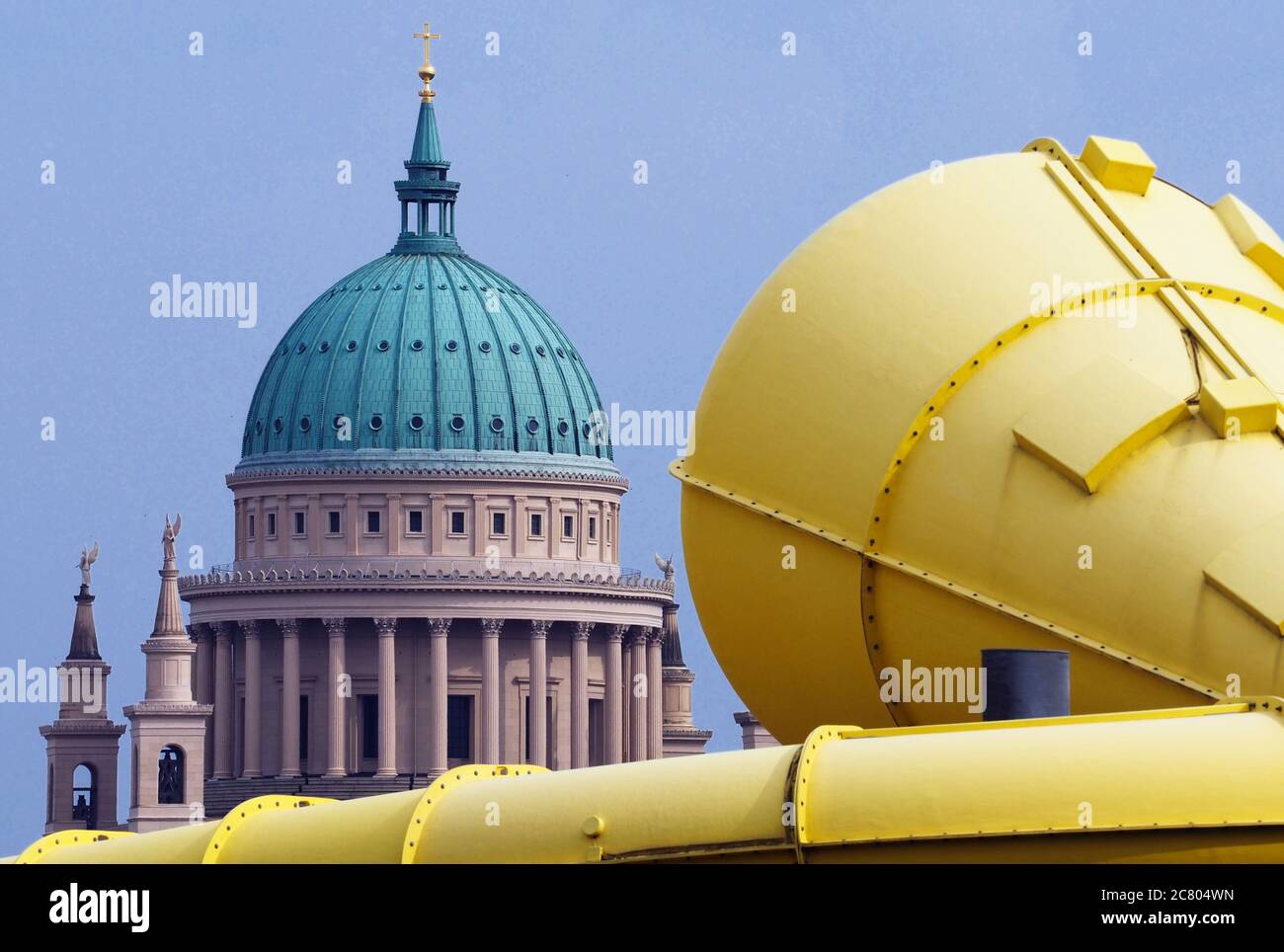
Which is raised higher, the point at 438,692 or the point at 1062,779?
the point at 438,692

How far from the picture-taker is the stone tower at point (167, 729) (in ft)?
502

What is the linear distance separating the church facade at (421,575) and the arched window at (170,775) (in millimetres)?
251

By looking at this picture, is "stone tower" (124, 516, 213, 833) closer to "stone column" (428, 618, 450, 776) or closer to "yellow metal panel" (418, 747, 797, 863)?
"stone column" (428, 618, 450, 776)

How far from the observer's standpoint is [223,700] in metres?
169

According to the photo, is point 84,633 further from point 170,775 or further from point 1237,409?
point 1237,409

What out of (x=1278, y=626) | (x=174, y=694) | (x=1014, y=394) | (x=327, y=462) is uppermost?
(x=327, y=462)

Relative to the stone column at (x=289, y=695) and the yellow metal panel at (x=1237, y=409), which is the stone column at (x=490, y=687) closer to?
the stone column at (x=289, y=695)

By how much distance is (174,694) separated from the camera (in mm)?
154625

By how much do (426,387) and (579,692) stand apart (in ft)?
59.8

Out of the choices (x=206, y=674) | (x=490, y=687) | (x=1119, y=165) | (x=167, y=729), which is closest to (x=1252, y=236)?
(x=1119, y=165)

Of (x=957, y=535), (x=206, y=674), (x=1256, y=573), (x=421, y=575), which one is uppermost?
(x=421, y=575)

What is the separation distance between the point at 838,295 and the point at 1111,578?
11.4ft
